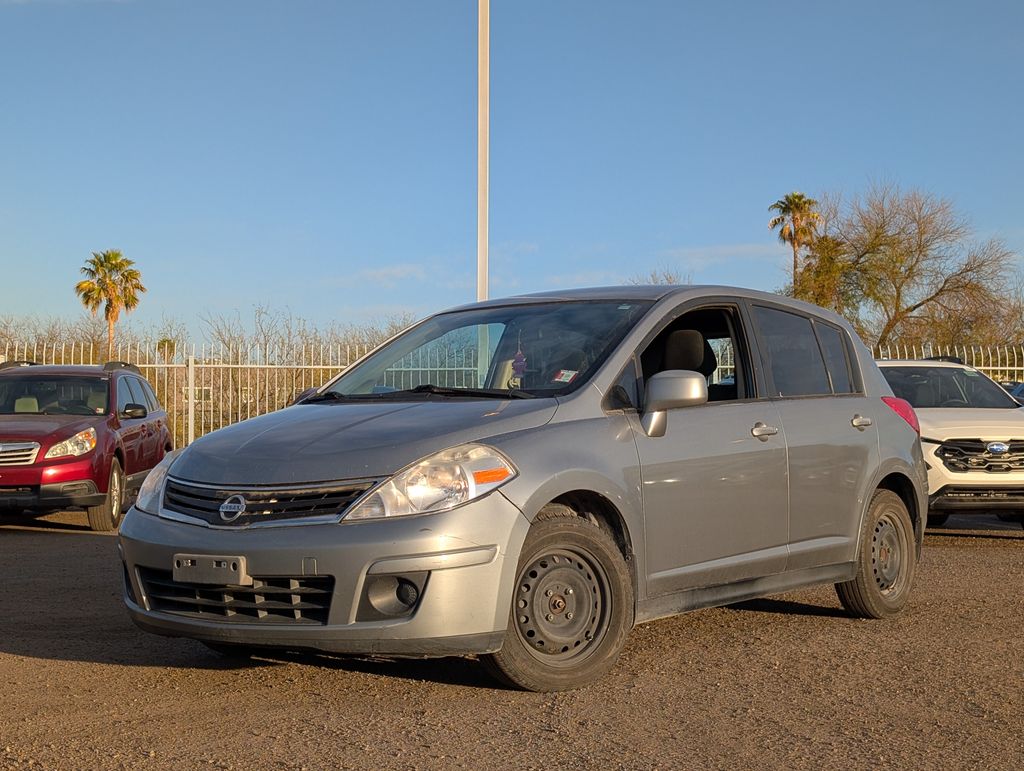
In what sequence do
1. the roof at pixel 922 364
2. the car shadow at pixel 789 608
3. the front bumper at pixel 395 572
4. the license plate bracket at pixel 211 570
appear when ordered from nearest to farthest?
1. the front bumper at pixel 395 572
2. the license plate bracket at pixel 211 570
3. the car shadow at pixel 789 608
4. the roof at pixel 922 364

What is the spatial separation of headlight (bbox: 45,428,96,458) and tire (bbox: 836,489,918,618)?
26.7 feet

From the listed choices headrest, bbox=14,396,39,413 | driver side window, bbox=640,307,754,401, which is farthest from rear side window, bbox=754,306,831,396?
headrest, bbox=14,396,39,413

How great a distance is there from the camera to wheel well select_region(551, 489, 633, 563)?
18.1 ft

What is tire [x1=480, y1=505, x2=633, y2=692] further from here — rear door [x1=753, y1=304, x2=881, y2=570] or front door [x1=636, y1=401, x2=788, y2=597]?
rear door [x1=753, y1=304, x2=881, y2=570]

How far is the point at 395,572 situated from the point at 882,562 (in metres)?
3.58

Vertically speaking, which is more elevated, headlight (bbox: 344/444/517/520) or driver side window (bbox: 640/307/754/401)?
driver side window (bbox: 640/307/754/401)

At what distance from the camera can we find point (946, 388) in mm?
12547

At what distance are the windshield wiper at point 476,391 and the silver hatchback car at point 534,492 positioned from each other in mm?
16

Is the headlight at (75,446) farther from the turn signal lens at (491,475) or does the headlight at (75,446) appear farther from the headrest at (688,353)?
the turn signal lens at (491,475)

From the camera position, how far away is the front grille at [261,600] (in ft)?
16.2

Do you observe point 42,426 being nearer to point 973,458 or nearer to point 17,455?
point 17,455

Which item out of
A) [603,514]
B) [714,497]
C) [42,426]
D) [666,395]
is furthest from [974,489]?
[42,426]

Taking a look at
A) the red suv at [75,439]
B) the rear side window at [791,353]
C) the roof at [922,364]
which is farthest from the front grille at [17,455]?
the roof at [922,364]

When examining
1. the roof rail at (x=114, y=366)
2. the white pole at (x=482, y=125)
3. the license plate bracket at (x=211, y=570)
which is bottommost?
the license plate bracket at (x=211, y=570)
